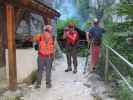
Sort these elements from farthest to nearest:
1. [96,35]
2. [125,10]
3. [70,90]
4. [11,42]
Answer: [96,35], [125,10], [70,90], [11,42]

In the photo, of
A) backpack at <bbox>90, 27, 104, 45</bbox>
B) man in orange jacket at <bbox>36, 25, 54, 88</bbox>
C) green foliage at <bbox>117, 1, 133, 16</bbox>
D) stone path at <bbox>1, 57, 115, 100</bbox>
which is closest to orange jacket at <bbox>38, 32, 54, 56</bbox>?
man in orange jacket at <bbox>36, 25, 54, 88</bbox>

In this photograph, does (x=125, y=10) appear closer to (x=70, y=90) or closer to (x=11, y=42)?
(x=70, y=90)

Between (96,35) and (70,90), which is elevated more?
(96,35)

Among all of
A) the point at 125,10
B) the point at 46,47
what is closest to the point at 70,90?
the point at 46,47

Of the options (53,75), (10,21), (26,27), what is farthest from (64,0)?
(10,21)

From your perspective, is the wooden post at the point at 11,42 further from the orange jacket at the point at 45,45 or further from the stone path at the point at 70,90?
the orange jacket at the point at 45,45

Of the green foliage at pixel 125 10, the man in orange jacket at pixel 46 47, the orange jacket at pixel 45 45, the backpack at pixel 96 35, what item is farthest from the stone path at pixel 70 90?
the green foliage at pixel 125 10

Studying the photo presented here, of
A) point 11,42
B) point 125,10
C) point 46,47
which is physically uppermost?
point 125,10

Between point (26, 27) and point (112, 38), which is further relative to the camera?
point (26, 27)

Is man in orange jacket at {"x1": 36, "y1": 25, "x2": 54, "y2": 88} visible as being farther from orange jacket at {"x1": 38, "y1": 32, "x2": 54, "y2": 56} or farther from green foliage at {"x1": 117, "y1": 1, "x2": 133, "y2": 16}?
green foliage at {"x1": 117, "y1": 1, "x2": 133, "y2": 16}

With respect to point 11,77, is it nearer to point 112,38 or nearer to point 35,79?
point 35,79

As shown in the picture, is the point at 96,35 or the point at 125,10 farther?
the point at 96,35

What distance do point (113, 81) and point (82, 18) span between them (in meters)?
25.0

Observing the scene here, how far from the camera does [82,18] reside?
34.6 metres
